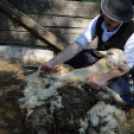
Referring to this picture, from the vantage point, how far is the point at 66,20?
2309 millimetres

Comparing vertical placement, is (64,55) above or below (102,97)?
above

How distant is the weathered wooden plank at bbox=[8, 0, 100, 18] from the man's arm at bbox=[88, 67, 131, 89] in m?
1.22

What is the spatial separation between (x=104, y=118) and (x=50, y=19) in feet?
5.46

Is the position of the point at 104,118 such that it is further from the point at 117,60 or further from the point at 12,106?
the point at 12,106

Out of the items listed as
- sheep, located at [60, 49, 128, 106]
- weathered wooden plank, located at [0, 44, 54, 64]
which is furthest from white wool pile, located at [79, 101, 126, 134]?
weathered wooden plank, located at [0, 44, 54, 64]

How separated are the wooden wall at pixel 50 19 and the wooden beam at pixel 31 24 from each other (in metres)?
0.09

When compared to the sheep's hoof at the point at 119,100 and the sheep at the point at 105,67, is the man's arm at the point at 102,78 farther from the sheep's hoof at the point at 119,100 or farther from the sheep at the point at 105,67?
the sheep's hoof at the point at 119,100

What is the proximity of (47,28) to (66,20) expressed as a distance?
0.32 metres

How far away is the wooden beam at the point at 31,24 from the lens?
2.15 metres

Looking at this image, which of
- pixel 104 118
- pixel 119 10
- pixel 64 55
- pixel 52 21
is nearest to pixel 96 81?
pixel 104 118

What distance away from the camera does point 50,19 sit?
7.54ft

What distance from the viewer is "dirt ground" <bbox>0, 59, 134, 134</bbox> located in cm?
139

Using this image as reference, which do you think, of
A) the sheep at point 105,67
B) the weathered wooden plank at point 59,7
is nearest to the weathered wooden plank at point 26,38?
the weathered wooden plank at point 59,7

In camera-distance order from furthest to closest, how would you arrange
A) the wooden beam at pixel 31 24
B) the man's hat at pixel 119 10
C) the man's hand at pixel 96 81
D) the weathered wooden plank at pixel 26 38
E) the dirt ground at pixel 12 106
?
the weathered wooden plank at pixel 26 38 → the wooden beam at pixel 31 24 → the dirt ground at pixel 12 106 → the man's hand at pixel 96 81 → the man's hat at pixel 119 10
